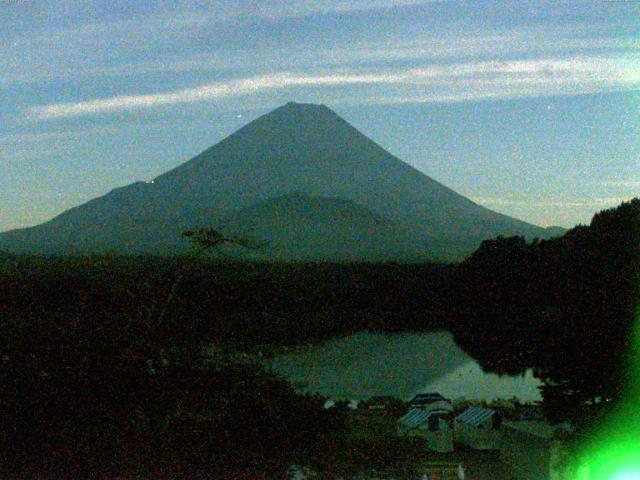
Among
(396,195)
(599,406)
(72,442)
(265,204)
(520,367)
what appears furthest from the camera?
(396,195)

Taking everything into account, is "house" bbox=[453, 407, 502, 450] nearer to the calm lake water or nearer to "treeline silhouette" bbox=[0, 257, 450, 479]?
"treeline silhouette" bbox=[0, 257, 450, 479]

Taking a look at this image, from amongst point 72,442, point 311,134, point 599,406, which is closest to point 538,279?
point 599,406

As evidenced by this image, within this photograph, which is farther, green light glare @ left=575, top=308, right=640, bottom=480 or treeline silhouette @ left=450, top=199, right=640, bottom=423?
treeline silhouette @ left=450, top=199, right=640, bottom=423

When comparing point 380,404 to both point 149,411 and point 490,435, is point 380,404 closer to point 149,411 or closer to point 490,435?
point 490,435

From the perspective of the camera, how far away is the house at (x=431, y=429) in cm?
691

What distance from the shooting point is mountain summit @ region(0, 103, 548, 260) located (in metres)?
65.4

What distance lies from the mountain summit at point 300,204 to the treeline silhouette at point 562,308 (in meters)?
18.3

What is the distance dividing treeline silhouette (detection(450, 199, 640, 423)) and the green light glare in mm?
86

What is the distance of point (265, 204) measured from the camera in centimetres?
8656

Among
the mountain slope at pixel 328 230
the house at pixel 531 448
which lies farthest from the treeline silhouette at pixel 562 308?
the mountain slope at pixel 328 230

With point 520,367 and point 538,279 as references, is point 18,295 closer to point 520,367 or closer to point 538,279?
point 520,367

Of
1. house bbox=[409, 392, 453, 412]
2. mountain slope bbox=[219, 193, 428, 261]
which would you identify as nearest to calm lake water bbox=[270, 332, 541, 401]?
house bbox=[409, 392, 453, 412]

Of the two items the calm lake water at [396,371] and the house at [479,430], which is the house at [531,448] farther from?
the calm lake water at [396,371]

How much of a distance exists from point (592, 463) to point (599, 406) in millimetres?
836
